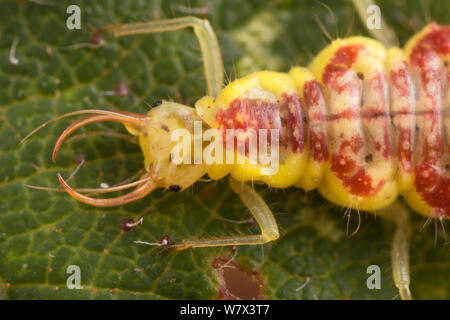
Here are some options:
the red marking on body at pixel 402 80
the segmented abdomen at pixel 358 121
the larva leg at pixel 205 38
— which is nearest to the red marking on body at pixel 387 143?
the segmented abdomen at pixel 358 121

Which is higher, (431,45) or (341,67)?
(431,45)

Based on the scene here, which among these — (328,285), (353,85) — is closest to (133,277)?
(328,285)

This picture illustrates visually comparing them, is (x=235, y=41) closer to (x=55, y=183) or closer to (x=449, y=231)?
(x=55, y=183)

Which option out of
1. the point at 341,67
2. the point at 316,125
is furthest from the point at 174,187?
the point at 341,67

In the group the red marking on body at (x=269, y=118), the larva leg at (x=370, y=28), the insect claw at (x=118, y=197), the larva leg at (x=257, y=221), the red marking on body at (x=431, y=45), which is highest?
the larva leg at (x=370, y=28)

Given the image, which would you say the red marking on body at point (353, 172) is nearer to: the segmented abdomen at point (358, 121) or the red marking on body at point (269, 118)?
the segmented abdomen at point (358, 121)

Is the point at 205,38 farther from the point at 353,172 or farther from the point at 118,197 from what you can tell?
the point at 353,172
